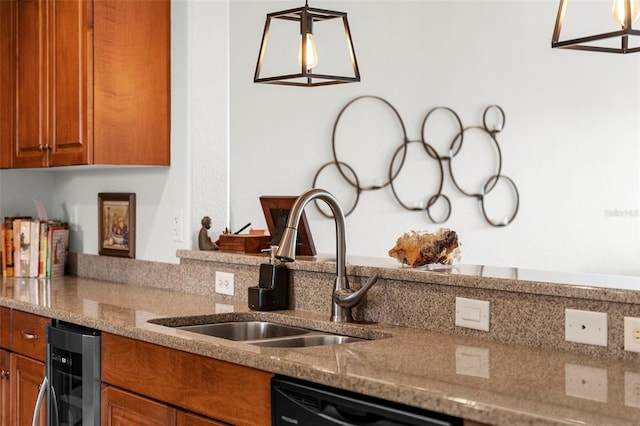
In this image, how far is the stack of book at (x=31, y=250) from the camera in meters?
4.21

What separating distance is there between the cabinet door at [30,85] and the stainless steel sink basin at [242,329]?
1449mm

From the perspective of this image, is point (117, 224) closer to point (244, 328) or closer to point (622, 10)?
point (244, 328)

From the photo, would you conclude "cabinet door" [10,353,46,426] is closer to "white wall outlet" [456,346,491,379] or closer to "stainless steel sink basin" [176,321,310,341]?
"stainless steel sink basin" [176,321,310,341]

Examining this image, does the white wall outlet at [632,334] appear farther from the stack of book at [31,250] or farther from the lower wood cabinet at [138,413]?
the stack of book at [31,250]

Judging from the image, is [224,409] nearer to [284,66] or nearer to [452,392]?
[452,392]

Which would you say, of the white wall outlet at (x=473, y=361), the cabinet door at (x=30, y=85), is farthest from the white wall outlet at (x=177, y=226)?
the white wall outlet at (x=473, y=361)

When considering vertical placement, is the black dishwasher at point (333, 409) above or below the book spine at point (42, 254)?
below

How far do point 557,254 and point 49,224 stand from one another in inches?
132

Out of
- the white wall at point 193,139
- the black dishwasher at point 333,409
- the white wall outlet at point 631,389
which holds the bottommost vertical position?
the black dishwasher at point 333,409

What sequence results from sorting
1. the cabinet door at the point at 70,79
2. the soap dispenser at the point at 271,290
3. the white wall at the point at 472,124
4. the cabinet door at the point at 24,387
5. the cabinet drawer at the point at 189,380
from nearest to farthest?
the cabinet drawer at the point at 189,380
the soap dispenser at the point at 271,290
the cabinet door at the point at 24,387
the cabinet door at the point at 70,79
the white wall at the point at 472,124

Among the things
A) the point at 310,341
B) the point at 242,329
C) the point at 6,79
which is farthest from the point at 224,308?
the point at 6,79

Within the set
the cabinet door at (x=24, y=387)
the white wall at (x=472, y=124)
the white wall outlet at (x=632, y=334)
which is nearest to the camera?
the white wall outlet at (x=632, y=334)

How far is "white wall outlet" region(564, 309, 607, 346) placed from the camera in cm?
209

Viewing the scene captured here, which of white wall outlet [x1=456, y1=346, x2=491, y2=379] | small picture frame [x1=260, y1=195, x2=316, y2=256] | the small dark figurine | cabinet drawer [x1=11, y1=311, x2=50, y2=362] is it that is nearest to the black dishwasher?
white wall outlet [x1=456, y1=346, x2=491, y2=379]
